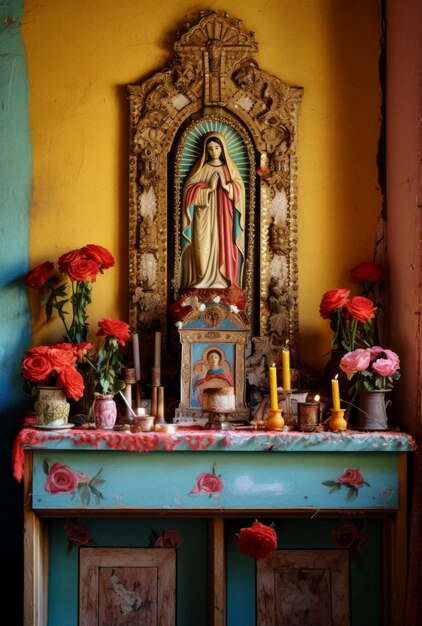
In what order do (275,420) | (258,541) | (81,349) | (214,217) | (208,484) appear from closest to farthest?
1. (258,541)
2. (208,484)
3. (275,420)
4. (81,349)
5. (214,217)

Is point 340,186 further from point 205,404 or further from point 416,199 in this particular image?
point 205,404

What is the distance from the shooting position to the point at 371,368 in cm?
301

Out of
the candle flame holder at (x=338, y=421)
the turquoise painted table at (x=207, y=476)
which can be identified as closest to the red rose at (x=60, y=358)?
the turquoise painted table at (x=207, y=476)

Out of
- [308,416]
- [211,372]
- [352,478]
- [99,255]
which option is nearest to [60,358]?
[99,255]

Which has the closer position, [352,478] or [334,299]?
[352,478]

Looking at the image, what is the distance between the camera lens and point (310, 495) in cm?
290

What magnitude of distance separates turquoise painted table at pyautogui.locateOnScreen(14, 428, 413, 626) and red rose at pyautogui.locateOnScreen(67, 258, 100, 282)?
2.30 ft

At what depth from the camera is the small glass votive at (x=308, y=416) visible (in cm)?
298

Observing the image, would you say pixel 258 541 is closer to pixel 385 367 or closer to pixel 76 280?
pixel 385 367

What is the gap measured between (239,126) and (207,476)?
1.60 metres

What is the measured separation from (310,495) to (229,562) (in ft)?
1.66

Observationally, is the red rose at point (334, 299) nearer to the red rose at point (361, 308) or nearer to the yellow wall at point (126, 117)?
the red rose at point (361, 308)

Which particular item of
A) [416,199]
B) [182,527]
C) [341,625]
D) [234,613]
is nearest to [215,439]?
[182,527]

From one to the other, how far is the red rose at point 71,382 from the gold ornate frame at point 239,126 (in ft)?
1.71
